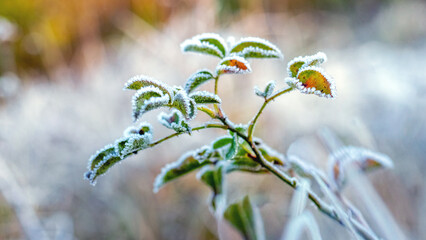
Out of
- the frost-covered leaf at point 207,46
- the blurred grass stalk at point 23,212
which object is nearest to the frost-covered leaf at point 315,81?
the frost-covered leaf at point 207,46

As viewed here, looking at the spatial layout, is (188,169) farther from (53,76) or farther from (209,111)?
(53,76)

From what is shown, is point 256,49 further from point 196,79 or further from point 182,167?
point 182,167

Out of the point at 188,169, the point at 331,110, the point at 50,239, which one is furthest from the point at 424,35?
the point at 188,169

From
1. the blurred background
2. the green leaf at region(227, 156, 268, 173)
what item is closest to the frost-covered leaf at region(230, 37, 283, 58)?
the green leaf at region(227, 156, 268, 173)

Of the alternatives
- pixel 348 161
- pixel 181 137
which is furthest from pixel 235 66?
pixel 181 137

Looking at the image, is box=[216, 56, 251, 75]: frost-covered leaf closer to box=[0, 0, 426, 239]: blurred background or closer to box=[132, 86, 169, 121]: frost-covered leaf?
box=[132, 86, 169, 121]: frost-covered leaf
